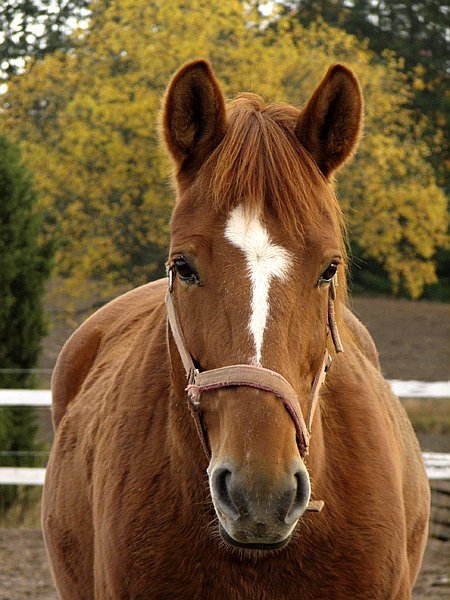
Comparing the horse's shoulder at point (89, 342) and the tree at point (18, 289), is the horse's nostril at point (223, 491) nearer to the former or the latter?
the horse's shoulder at point (89, 342)

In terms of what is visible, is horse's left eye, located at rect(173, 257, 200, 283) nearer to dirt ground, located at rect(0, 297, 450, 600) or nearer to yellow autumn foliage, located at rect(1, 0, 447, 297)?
dirt ground, located at rect(0, 297, 450, 600)

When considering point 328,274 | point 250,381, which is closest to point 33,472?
point 328,274

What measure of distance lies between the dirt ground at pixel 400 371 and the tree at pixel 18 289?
40.9 inches

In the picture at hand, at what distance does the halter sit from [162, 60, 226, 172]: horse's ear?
32cm

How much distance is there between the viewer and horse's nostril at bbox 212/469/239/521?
1943mm

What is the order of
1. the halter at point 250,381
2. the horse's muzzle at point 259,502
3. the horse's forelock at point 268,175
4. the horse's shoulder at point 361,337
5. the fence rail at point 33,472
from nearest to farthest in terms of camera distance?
the horse's muzzle at point 259,502 → the halter at point 250,381 → the horse's forelock at point 268,175 → the horse's shoulder at point 361,337 → the fence rail at point 33,472

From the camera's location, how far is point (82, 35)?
14.2 metres

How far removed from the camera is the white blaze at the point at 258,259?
2.06m

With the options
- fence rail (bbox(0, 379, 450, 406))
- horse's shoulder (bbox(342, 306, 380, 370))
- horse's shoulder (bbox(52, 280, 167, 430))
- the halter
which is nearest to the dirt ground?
fence rail (bbox(0, 379, 450, 406))

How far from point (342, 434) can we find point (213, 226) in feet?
2.59

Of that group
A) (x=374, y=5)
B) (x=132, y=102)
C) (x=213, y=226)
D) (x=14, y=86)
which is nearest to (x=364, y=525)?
(x=213, y=226)

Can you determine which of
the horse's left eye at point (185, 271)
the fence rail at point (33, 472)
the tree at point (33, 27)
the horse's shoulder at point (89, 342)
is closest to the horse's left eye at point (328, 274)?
the horse's left eye at point (185, 271)

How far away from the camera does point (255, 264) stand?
6.95 ft

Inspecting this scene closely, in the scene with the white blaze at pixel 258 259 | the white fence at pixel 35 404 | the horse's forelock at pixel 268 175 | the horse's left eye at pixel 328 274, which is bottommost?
the white fence at pixel 35 404
